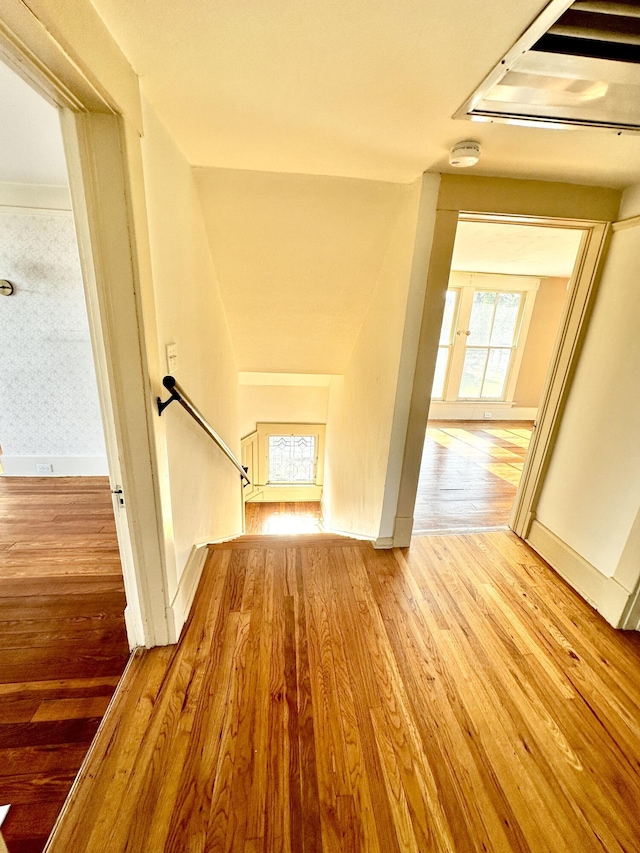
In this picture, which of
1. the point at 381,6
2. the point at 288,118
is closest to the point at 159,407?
the point at 288,118

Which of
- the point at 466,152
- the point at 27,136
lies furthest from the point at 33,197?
the point at 466,152

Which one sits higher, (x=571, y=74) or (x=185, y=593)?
(x=571, y=74)

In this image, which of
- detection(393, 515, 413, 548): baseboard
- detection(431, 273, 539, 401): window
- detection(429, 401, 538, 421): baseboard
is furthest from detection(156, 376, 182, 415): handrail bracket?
detection(429, 401, 538, 421): baseboard

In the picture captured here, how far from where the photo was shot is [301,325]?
2.91 m

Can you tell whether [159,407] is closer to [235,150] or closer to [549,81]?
[235,150]

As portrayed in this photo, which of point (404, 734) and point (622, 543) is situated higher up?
point (622, 543)

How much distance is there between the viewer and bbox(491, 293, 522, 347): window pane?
5.73m

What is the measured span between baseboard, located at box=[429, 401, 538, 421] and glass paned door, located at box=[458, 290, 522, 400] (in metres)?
0.17

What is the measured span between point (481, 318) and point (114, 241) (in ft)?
19.6

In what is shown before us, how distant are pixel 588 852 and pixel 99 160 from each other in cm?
242

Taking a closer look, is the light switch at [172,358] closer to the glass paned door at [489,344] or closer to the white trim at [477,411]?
the white trim at [477,411]

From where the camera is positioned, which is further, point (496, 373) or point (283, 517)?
point (496, 373)

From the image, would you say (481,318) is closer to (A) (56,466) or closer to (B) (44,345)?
(B) (44,345)

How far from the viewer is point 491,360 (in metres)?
6.02
